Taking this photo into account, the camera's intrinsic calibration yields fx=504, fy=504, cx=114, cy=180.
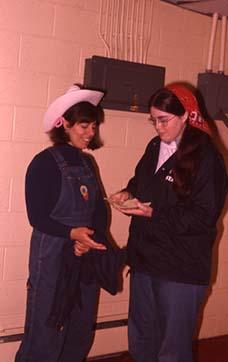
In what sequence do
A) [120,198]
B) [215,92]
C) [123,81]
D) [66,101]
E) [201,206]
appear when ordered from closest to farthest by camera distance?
[201,206], [66,101], [120,198], [123,81], [215,92]

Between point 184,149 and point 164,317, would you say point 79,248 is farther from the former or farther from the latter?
point 184,149

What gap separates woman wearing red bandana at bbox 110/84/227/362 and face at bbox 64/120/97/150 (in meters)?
0.31

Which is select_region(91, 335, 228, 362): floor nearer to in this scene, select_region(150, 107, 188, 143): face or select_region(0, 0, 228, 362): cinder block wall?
select_region(0, 0, 228, 362): cinder block wall

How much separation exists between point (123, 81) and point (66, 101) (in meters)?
0.59

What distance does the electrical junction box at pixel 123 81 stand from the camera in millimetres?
2625

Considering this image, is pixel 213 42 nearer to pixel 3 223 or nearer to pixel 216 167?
pixel 216 167

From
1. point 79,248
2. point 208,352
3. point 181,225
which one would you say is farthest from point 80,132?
point 208,352

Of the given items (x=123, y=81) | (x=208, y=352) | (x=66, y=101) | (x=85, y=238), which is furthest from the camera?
(x=208, y=352)

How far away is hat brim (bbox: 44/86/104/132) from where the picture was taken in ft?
7.30

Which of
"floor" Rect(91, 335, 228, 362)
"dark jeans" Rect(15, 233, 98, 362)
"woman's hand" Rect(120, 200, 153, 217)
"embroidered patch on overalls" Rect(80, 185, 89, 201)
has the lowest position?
"floor" Rect(91, 335, 228, 362)

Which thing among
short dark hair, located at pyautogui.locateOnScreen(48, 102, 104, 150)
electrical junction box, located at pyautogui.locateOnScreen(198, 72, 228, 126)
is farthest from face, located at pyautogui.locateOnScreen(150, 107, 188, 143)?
electrical junction box, located at pyautogui.locateOnScreen(198, 72, 228, 126)

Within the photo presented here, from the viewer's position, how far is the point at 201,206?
2.00 meters

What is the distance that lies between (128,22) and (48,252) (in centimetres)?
141

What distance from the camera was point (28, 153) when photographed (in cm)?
259
